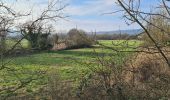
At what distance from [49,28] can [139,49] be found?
2.75 metres

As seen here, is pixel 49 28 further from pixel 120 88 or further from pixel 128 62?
pixel 120 88

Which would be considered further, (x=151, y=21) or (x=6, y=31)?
(x=6, y=31)

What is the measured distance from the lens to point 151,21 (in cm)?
470

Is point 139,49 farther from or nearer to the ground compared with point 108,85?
farther from the ground

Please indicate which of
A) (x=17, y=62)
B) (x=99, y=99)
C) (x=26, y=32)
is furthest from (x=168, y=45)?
(x=99, y=99)

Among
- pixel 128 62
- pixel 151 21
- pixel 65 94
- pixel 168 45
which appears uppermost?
pixel 151 21

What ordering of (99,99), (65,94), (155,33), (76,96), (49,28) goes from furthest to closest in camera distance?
1. (65,94)
2. (76,96)
3. (99,99)
4. (49,28)
5. (155,33)

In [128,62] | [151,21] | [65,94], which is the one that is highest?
[151,21]

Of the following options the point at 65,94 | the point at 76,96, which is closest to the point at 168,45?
the point at 76,96

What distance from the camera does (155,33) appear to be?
17.7ft

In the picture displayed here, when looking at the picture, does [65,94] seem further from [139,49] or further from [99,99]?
[139,49]

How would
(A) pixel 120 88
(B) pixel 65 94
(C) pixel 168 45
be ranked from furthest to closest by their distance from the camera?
(B) pixel 65 94, (A) pixel 120 88, (C) pixel 168 45

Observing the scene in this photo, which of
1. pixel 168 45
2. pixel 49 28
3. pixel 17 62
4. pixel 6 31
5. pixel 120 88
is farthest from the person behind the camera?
pixel 120 88

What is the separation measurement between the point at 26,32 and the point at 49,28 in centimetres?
70
